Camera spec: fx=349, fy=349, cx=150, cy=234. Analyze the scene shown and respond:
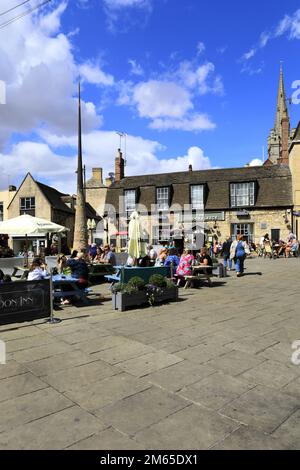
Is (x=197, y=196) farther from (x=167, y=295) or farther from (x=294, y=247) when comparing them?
(x=167, y=295)

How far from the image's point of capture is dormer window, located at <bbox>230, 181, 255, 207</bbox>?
31.5 meters

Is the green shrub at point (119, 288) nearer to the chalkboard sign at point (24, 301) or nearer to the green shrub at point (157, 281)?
the green shrub at point (157, 281)

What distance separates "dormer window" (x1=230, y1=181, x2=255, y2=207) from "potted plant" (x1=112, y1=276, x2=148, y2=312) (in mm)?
25306

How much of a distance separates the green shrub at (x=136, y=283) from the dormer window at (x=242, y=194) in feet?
82.8

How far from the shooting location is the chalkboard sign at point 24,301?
6.06 m

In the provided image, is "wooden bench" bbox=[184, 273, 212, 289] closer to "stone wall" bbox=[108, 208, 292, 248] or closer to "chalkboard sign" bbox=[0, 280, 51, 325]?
"chalkboard sign" bbox=[0, 280, 51, 325]

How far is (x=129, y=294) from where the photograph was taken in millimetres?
7719

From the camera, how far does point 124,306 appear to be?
25.1 feet

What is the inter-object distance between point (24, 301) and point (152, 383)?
3.28m

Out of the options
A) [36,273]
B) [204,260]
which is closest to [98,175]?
[204,260]

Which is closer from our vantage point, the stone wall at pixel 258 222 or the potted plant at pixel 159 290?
the potted plant at pixel 159 290

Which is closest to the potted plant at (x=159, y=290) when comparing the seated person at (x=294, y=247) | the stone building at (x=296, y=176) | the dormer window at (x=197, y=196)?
the seated person at (x=294, y=247)
